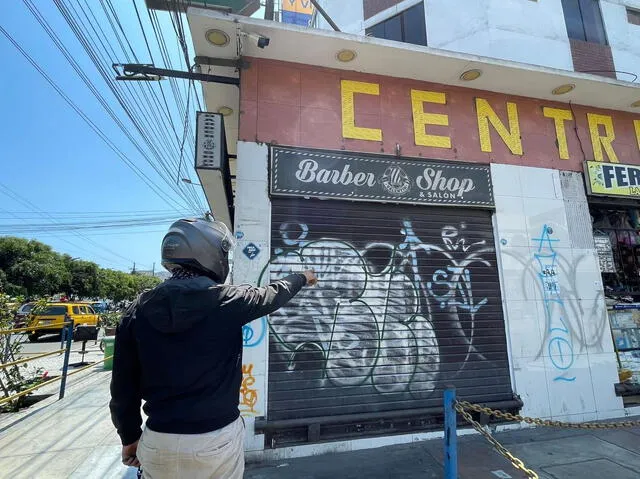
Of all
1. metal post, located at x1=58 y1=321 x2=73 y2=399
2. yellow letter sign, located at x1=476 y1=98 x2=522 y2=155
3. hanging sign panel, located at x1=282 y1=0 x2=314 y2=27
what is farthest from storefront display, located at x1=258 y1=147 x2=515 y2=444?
hanging sign panel, located at x1=282 y1=0 x2=314 y2=27

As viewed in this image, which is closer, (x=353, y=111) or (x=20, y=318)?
(x=353, y=111)

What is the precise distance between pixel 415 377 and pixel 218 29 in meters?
5.40

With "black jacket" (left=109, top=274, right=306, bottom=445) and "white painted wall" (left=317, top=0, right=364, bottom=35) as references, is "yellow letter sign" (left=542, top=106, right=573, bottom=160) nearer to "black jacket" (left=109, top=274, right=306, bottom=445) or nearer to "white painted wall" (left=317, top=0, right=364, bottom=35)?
"white painted wall" (left=317, top=0, right=364, bottom=35)

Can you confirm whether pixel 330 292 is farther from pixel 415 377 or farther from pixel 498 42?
pixel 498 42

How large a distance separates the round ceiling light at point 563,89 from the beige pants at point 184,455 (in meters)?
7.25

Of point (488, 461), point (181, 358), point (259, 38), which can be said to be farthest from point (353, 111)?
point (488, 461)

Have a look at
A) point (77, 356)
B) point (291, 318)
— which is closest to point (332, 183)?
point (291, 318)

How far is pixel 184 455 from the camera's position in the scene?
173 centimetres

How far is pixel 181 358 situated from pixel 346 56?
500 centimetres

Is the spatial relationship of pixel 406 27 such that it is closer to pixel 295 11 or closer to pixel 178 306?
pixel 295 11

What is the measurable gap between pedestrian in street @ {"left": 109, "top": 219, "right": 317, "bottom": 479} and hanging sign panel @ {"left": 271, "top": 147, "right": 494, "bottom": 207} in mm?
3170

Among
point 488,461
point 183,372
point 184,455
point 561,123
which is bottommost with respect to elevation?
point 488,461

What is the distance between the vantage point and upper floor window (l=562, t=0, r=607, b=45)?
29.1ft

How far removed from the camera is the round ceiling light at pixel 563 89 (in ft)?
20.0
